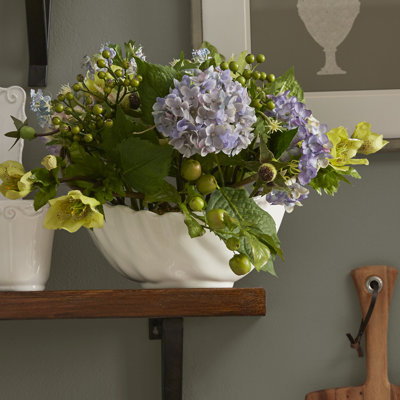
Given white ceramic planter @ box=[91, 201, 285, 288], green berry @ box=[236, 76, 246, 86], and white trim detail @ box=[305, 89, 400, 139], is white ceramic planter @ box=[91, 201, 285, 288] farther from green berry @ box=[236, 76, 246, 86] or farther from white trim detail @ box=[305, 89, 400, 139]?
white trim detail @ box=[305, 89, 400, 139]

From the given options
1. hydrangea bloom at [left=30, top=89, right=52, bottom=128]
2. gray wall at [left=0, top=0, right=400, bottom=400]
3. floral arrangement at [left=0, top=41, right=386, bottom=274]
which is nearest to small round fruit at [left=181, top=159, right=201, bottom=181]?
floral arrangement at [left=0, top=41, right=386, bottom=274]

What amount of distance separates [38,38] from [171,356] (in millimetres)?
569

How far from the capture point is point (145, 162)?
2.51ft

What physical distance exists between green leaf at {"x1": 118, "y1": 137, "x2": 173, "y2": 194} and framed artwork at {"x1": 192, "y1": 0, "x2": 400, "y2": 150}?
Result: 39 cm

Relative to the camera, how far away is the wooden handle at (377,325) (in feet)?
3.42

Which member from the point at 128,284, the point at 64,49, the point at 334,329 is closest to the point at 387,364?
the point at 334,329

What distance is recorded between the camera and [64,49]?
43.9 inches

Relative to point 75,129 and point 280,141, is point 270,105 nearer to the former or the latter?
point 280,141

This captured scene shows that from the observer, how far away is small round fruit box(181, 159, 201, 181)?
777 millimetres

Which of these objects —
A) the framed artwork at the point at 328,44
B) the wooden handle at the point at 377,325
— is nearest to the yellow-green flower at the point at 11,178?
the framed artwork at the point at 328,44

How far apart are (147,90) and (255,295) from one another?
30 cm

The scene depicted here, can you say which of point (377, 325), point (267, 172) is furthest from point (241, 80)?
point (377, 325)

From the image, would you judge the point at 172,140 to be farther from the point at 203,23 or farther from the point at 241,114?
the point at 203,23

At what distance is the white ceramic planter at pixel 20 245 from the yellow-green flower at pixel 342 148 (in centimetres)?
41
